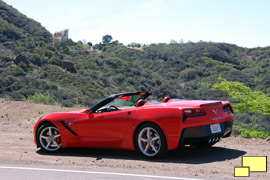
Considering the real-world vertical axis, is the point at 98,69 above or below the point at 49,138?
above

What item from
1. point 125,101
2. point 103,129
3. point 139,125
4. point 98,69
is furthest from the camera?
point 98,69

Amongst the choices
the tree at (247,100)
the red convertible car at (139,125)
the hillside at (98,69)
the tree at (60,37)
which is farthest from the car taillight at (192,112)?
the tree at (60,37)

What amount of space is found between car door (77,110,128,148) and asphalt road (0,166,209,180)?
4.04 feet

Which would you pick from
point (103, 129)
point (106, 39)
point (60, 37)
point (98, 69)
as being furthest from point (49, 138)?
point (106, 39)

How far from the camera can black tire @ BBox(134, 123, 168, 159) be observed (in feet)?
22.0

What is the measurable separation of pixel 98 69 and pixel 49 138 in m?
53.0

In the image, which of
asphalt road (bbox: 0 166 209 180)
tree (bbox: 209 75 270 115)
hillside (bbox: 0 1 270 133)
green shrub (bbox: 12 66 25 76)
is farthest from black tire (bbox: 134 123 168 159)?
green shrub (bbox: 12 66 25 76)

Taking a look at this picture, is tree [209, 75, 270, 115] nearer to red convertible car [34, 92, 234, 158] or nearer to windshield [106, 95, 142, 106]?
red convertible car [34, 92, 234, 158]

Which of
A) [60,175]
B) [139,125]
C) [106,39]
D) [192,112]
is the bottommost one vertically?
[60,175]

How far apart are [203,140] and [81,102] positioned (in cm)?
2826

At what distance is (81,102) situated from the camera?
34344 millimetres

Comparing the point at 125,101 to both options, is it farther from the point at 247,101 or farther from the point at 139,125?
the point at 247,101

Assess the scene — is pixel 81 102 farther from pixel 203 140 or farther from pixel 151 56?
pixel 151 56

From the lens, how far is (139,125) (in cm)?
701
